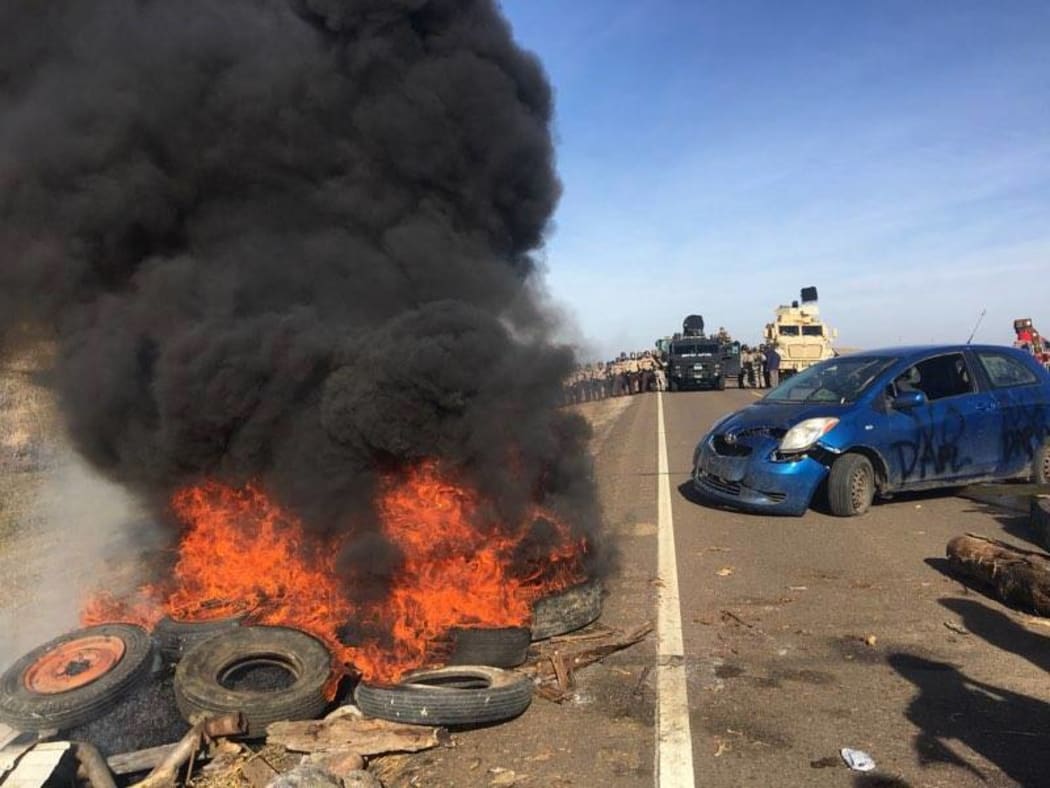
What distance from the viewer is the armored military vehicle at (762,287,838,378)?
33.2 metres

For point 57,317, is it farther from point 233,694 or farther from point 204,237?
point 233,694

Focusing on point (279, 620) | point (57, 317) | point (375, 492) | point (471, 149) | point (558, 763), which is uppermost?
point (471, 149)

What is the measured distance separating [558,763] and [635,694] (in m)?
0.82

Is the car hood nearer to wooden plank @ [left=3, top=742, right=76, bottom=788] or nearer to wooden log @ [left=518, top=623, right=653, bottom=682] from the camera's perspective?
wooden log @ [left=518, top=623, right=653, bottom=682]

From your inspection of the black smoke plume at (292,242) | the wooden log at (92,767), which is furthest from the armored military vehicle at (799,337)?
the wooden log at (92,767)

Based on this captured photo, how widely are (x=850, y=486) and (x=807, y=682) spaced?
4.17 metres

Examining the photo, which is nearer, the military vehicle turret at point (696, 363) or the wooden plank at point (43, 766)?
the wooden plank at point (43, 766)

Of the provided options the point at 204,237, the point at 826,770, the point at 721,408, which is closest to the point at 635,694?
the point at 826,770

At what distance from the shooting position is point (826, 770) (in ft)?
11.1

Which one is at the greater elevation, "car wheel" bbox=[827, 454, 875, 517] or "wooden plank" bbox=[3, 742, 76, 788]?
"car wheel" bbox=[827, 454, 875, 517]

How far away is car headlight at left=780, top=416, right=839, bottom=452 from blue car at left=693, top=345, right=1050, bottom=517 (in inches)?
0.4

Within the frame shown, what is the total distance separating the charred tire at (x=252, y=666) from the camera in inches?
157

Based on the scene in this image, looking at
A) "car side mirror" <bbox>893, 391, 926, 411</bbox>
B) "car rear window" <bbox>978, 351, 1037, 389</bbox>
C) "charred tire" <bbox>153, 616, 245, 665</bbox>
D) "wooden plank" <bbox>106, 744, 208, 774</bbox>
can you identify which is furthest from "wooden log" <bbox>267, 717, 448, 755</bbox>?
"car rear window" <bbox>978, 351, 1037, 389</bbox>

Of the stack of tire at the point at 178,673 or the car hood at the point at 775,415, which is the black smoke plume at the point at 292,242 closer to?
the stack of tire at the point at 178,673
